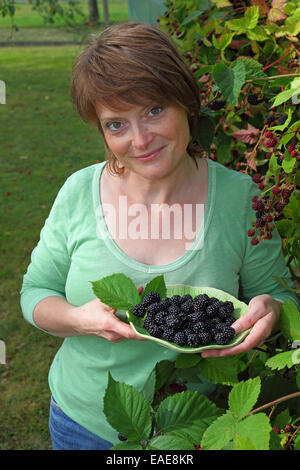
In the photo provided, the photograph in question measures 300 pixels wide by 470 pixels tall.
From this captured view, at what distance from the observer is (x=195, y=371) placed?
1.32 metres

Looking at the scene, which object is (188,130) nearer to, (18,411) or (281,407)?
(281,407)

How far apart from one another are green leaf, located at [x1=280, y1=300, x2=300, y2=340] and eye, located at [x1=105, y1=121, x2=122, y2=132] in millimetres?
603

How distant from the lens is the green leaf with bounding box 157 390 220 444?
1090 millimetres

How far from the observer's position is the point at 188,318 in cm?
134

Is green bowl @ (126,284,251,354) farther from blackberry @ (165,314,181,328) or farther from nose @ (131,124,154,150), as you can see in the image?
nose @ (131,124,154,150)

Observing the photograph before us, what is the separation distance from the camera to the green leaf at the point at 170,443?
1026 mm

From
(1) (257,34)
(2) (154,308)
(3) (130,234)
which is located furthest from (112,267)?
(1) (257,34)

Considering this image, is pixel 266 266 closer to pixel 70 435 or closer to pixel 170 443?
pixel 170 443

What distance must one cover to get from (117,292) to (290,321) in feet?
1.33

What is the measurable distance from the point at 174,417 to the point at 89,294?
0.50 meters

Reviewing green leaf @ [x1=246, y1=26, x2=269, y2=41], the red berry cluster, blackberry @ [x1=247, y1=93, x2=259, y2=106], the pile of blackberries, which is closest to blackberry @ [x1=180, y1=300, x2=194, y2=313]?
the pile of blackberries

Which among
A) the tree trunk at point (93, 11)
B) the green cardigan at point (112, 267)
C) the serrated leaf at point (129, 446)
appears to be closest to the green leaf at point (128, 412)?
the serrated leaf at point (129, 446)

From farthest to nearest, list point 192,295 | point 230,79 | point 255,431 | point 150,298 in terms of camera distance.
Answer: point 192,295 → point 150,298 → point 230,79 → point 255,431

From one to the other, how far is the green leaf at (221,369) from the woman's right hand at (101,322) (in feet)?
0.53
